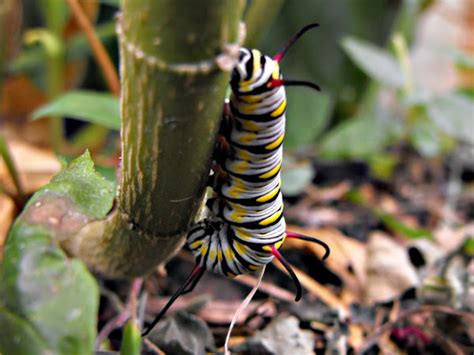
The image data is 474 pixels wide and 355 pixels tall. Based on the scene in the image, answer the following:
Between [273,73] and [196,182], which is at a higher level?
[273,73]

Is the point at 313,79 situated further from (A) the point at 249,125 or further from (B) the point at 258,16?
(A) the point at 249,125

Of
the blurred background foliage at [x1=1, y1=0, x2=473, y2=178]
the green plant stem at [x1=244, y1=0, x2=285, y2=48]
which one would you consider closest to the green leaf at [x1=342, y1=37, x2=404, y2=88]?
the blurred background foliage at [x1=1, y1=0, x2=473, y2=178]

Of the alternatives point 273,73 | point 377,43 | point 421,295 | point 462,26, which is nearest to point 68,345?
point 273,73

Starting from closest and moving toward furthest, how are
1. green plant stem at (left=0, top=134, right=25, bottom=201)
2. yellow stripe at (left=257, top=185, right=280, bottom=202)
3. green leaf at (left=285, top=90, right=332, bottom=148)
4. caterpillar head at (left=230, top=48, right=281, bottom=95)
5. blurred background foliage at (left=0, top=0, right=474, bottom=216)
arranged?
caterpillar head at (left=230, top=48, right=281, bottom=95) < yellow stripe at (left=257, top=185, right=280, bottom=202) < green plant stem at (left=0, top=134, right=25, bottom=201) < blurred background foliage at (left=0, top=0, right=474, bottom=216) < green leaf at (left=285, top=90, right=332, bottom=148)

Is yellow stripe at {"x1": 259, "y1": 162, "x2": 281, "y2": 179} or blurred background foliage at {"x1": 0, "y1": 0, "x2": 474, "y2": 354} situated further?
blurred background foliage at {"x1": 0, "y1": 0, "x2": 474, "y2": 354}

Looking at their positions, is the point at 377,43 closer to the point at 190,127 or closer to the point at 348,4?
the point at 348,4

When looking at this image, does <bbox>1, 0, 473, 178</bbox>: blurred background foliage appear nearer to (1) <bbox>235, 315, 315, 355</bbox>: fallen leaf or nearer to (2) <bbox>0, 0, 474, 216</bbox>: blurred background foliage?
(2) <bbox>0, 0, 474, 216</bbox>: blurred background foliage
